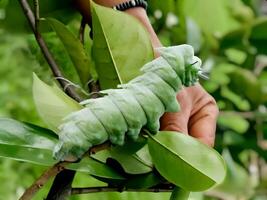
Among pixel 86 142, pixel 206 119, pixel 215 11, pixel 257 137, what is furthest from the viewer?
pixel 257 137

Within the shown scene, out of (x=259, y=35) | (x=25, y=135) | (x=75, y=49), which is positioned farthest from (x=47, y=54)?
(x=259, y=35)

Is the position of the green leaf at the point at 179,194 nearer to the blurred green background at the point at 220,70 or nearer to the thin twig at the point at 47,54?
the thin twig at the point at 47,54

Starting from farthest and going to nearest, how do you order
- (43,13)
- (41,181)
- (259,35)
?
(259,35) → (43,13) → (41,181)

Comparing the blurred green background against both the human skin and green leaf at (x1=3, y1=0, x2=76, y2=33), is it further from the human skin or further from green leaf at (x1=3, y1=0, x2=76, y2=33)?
the human skin

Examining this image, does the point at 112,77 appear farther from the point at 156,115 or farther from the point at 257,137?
the point at 257,137

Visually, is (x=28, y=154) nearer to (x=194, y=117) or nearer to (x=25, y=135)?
(x=25, y=135)

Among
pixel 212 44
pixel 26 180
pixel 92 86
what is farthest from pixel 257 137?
pixel 92 86
